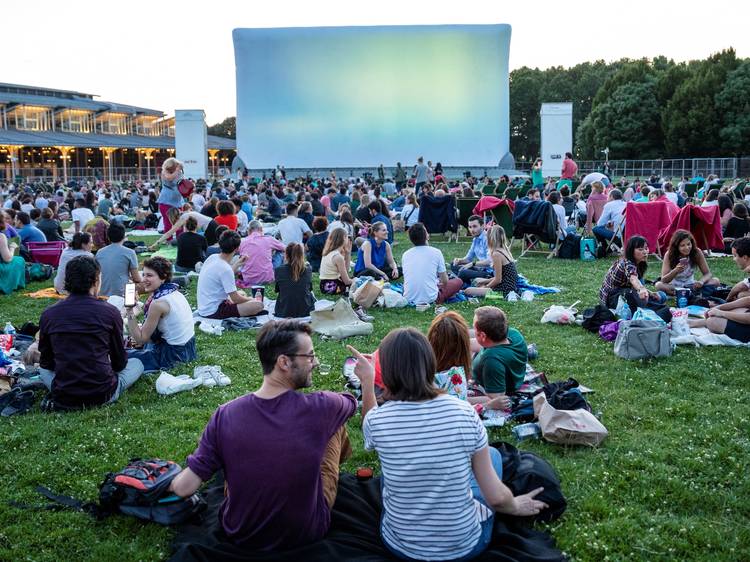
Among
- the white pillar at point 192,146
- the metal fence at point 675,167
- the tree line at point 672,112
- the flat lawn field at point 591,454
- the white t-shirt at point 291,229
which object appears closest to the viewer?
the flat lawn field at point 591,454

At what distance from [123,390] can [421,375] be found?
10.6 ft

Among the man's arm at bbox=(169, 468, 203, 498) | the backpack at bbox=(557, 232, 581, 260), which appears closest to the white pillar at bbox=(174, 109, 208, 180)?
the backpack at bbox=(557, 232, 581, 260)

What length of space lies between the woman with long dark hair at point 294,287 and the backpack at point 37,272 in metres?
4.95

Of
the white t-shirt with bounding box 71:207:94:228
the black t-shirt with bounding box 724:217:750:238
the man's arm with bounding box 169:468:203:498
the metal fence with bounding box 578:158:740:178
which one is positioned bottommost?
the man's arm with bounding box 169:468:203:498

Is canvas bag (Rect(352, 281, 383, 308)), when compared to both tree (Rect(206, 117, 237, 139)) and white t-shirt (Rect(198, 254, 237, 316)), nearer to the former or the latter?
white t-shirt (Rect(198, 254, 237, 316))

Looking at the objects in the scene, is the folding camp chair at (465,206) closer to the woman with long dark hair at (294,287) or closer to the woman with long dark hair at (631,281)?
the woman with long dark hair at (631,281)

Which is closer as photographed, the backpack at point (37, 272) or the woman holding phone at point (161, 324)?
the woman holding phone at point (161, 324)

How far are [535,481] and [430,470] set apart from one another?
94 centimetres

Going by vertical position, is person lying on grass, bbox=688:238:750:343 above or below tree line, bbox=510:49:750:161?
below

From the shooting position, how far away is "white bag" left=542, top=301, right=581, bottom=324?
7284 mm

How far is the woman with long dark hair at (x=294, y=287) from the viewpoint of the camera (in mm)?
7246

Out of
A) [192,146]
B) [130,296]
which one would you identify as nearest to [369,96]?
[192,146]

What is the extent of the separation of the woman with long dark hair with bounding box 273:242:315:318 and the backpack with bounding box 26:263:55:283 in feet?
16.3

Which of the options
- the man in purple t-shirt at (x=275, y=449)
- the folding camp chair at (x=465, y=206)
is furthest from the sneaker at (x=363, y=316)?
the folding camp chair at (x=465, y=206)
